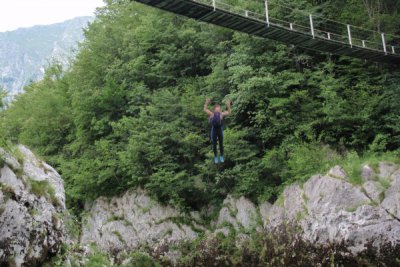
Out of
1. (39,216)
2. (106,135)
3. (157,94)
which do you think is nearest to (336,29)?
(157,94)

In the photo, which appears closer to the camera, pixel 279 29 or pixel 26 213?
pixel 26 213

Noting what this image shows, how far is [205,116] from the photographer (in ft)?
56.4

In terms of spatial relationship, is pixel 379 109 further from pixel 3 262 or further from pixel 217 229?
pixel 3 262

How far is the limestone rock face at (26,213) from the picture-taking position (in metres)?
6.64

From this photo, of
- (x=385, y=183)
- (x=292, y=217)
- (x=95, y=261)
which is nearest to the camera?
(x=95, y=261)

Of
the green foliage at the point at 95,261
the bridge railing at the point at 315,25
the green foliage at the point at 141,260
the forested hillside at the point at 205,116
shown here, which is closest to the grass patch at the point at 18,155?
the green foliage at the point at 95,261

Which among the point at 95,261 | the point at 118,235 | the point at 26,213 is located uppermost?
the point at 26,213

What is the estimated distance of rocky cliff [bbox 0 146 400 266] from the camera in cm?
710

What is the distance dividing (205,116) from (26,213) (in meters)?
10.9

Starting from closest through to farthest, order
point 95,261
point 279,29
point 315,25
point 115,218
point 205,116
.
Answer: point 95,261 < point 279,29 < point 115,218 < point 205,116 < point 315,25

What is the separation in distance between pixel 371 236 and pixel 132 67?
46.8ft

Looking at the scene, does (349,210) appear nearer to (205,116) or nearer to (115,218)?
(205,116)

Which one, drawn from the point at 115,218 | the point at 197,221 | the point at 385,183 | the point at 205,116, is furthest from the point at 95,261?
the point at 205,116

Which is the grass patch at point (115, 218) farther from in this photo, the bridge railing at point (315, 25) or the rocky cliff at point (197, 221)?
the bridge railing at point (315, 25)
